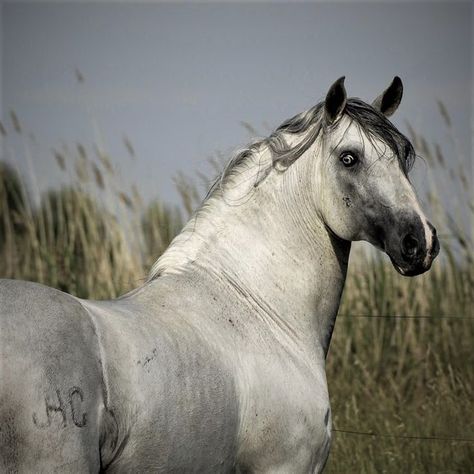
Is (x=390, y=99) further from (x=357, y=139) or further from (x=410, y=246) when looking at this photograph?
(x=410, y=246)

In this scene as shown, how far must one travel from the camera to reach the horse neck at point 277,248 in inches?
128

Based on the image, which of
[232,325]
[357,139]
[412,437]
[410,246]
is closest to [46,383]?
[232,325]

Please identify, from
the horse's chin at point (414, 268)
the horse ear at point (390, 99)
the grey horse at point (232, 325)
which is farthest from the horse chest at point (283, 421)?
the horse ear at point (390, 99)

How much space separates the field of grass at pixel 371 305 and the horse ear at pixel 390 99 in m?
1.88

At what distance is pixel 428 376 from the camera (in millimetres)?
5977

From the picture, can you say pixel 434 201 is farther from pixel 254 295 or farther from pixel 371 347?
pixel 254 295

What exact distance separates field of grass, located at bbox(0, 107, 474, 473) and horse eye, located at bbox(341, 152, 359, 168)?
2229 millimetres

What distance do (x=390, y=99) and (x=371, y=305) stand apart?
2825 millimetres

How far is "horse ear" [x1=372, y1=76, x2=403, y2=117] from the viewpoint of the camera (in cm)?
368

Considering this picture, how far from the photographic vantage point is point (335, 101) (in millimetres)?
3289

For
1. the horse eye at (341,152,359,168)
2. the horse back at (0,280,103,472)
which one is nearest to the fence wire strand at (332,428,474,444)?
the horse eye at (341,152,359,168)

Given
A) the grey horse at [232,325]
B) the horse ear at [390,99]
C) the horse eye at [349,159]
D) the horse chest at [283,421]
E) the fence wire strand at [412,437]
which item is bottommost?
the fence wire strand at [412,437]

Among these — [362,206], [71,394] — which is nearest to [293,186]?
[362,206]

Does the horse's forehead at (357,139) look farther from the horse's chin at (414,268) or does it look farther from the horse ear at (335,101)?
the horse's chin at (414,268)
